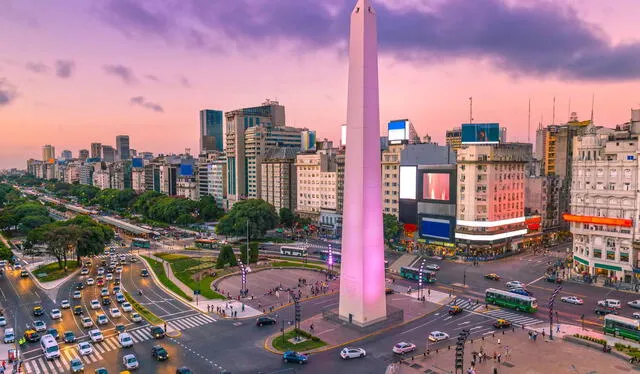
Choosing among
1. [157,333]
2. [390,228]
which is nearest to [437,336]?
[157,333]

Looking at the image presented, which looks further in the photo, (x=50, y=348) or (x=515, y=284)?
(x=515, y=284)

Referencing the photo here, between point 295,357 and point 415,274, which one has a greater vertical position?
point 415,274

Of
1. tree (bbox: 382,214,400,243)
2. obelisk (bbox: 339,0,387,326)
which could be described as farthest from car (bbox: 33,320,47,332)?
tree (bbox: 382,214,400,243)

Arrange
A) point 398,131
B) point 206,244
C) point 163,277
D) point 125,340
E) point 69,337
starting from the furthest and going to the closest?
point 398,131
point 206,244
point 163,277
point 69,337
point 125,340

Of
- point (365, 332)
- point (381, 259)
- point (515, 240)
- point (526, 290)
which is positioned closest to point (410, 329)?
point (365, 332)

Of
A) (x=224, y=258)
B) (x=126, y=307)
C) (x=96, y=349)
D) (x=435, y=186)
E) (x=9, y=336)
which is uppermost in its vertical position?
(x=435, y=186)

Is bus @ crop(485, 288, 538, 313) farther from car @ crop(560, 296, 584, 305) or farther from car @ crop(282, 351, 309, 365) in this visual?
car @ crop(282, 351, 309, 365)

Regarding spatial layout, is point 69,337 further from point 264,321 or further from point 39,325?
point 264,321

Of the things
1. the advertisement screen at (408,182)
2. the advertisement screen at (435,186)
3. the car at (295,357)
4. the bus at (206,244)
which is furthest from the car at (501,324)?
the bus at (206,244)
